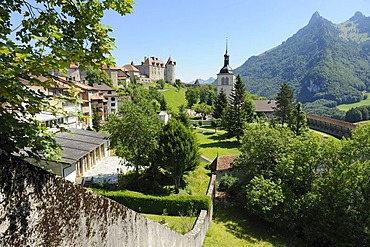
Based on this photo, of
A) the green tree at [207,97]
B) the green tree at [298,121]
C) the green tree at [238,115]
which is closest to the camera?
the green tree at [238,115]

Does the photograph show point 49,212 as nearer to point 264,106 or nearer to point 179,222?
point 179,222

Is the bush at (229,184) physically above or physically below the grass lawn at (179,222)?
below

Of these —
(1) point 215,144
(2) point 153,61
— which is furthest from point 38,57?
(2) point 153,61

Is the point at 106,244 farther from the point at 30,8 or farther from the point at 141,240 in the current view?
the point at 30,8

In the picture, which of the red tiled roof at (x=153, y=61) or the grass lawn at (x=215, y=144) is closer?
the grass lawn at (x=215, y=144)

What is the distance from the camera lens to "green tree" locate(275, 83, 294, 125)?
57.6 meters

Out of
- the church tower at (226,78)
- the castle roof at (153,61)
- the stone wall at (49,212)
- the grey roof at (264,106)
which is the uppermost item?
the castle roof at (153,61)

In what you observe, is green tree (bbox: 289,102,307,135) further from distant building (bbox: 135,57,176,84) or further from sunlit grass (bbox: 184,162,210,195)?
distant building (bbox: 135,57,176,84)

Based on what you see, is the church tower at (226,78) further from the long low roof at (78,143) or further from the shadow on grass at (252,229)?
the shadow on grass at (252,229)

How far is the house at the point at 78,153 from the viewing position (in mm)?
20186

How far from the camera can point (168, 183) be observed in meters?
24.8

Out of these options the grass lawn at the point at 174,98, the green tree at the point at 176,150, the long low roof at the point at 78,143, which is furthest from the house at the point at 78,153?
the grass lawn at the point at 174,98

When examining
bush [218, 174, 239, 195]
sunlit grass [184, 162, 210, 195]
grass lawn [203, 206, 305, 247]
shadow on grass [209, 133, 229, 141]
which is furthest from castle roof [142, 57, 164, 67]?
grass lawn [203, 206, 305, 247]

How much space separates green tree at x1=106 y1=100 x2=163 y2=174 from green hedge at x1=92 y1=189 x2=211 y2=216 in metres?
3.83
